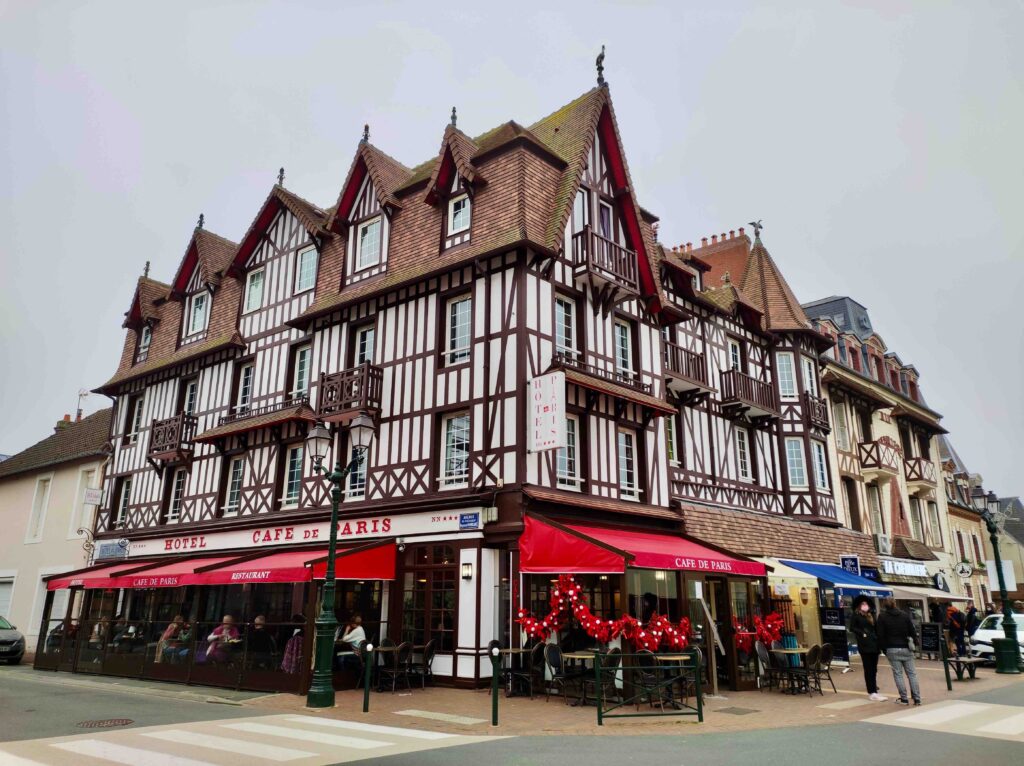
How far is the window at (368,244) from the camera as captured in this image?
19.6 meters

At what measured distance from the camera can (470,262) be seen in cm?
1666

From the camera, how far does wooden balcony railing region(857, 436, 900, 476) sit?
28.6 m

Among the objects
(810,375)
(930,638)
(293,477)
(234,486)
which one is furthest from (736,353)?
(234,486)

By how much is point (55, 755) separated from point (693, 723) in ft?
25.6

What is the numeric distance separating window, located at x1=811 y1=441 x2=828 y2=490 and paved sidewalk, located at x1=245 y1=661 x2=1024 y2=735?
31.9 feet

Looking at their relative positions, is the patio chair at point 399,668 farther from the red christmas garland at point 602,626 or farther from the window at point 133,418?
the window at point 133,418

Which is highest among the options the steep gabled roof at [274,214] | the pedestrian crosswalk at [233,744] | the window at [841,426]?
the steep gabled roof at [274,214]

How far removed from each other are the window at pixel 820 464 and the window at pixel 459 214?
14.0 meters

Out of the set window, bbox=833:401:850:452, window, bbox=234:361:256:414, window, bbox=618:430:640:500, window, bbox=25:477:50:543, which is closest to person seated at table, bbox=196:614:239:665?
window, bbox=234:361:256:414

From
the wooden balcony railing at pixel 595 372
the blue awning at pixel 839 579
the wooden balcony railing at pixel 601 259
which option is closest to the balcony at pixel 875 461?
the blue awning at pixel 839 579

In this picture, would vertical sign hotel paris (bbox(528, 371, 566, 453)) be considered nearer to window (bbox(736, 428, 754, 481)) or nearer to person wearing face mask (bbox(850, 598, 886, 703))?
person wearing face mask (bbox(850, 598, 886, 703))

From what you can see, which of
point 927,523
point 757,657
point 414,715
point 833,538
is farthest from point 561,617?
point 927,523

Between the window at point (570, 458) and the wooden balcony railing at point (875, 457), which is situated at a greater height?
the wooden balcony railing at point (875, 457)

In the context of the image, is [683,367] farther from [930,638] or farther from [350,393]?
[930,638]
